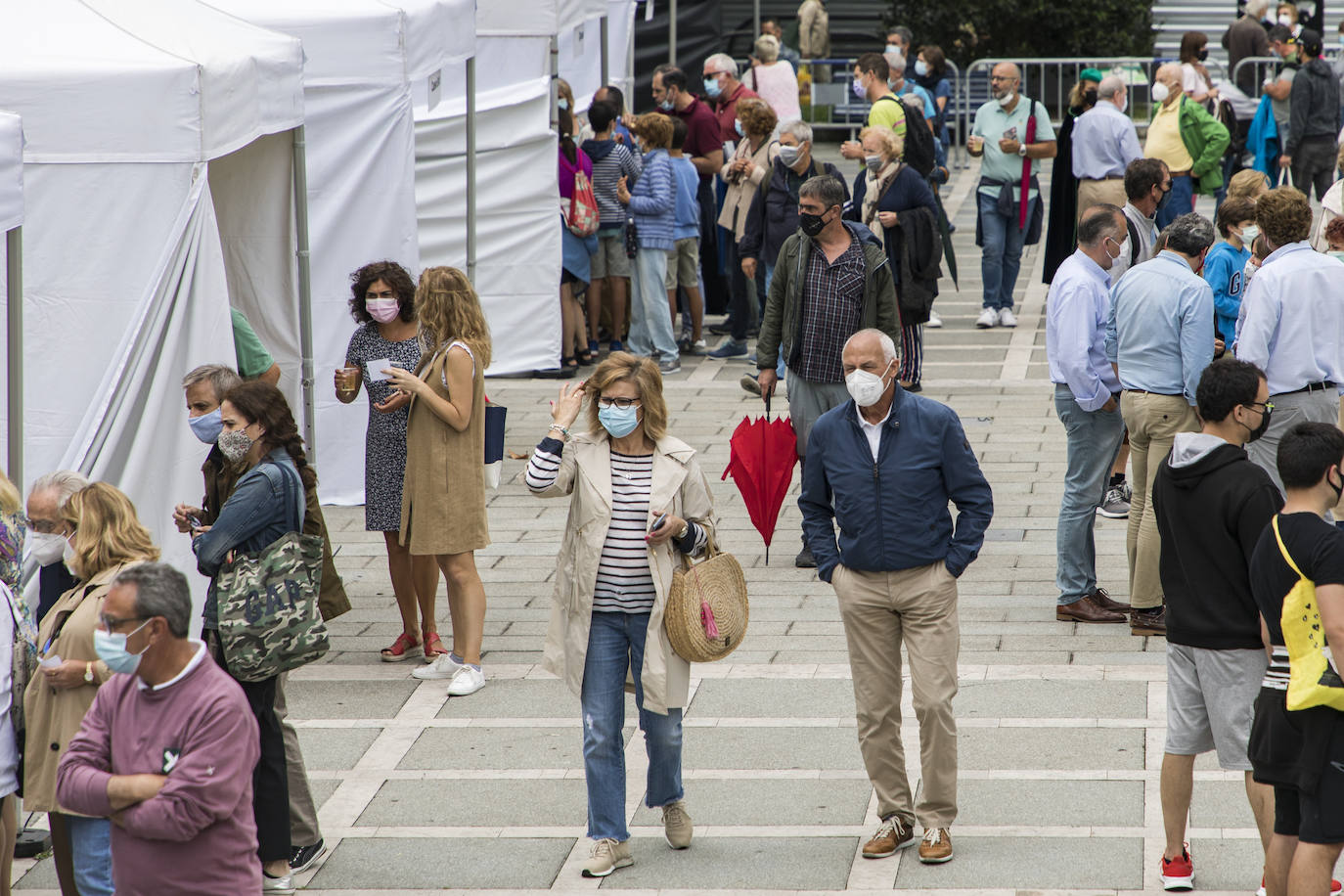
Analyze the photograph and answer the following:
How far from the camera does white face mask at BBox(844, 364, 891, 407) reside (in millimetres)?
5609

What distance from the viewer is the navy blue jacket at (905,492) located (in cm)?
564

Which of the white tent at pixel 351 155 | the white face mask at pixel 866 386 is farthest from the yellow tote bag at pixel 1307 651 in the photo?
the white tent at pixel 351 155

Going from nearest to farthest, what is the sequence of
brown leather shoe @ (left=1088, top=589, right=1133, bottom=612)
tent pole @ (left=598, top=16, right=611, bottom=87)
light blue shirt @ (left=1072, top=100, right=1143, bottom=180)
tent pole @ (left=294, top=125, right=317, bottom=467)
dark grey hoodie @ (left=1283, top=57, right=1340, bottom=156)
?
brown leather shoe @ (left=1088, top=589, right=1133, bottom=612)
tent pole @ (left=294, top=125, right=317, bottom=467)
light blue shirt @ (left=1072, top=100, right=1143, bottom=180)
dark grey hoodie @ (left=1283, top=57, right=1340, bottom=156)
tent pole @ (left=598, top=16, right=611, bottom=87)

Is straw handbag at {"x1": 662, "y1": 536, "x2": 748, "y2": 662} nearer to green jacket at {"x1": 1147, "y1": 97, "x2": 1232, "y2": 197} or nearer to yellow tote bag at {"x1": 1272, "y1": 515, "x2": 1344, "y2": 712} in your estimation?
yellow tote bag at {"x1": 1272, "y1": 515, "x2": 1344, "y2": 712}

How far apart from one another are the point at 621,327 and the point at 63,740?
9.38 meters

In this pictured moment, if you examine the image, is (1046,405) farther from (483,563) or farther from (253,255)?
(253,255)

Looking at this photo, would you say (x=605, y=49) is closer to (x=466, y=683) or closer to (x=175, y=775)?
(x=466, y=683)

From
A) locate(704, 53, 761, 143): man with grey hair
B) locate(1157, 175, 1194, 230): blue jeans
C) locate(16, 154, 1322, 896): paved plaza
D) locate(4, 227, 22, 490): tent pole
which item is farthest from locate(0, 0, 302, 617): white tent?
locate(1157, 175, 1194, 230): blue jeans

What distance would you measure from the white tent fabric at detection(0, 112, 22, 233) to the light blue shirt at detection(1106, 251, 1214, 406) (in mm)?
4501

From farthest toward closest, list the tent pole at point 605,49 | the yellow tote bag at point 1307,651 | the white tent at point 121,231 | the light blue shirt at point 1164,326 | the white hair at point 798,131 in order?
1. the tent pole at point 605,49
2. the white hair at point 798,131
3. the light blue shirt at point 1164,326
4. the white tent at point 121,231
5. the yellow tote bag at point 1307,651

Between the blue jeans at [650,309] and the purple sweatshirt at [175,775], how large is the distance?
32.1 ft

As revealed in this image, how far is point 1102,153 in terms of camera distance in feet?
45.5

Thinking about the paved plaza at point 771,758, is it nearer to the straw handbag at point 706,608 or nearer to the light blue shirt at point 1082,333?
the straw handbag at point 706,608

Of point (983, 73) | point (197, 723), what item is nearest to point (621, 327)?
point (197, 723)
